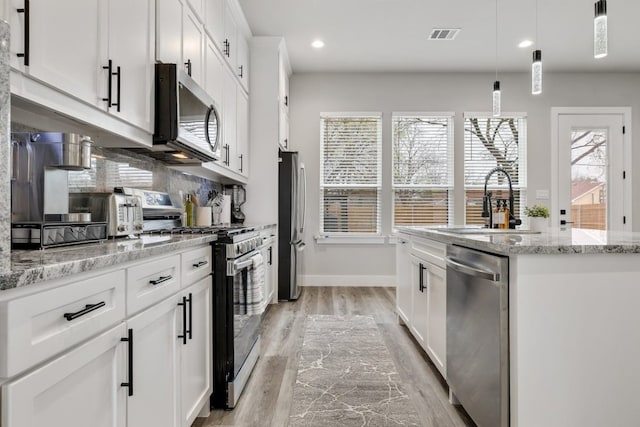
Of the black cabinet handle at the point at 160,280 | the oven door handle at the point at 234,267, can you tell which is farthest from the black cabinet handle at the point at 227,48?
the black cabinet handle at the point at 160,280

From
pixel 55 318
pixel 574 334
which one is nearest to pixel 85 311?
pixel 55 318

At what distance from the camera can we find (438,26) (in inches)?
159

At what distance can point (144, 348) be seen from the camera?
127 centimetres

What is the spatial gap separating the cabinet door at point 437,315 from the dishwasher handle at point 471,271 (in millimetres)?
203

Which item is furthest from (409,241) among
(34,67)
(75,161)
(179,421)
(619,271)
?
(34,67)

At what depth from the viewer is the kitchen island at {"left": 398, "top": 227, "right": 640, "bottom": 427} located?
1415 mm

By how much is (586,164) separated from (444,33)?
2837 millimetres

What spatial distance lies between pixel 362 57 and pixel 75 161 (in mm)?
4093

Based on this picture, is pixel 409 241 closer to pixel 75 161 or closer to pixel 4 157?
pixel 75 161

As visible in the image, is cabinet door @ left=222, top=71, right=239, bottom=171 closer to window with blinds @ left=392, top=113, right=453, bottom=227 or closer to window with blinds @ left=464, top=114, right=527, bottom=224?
window with blinds @ left=392, top=113, right=453, bottom=227

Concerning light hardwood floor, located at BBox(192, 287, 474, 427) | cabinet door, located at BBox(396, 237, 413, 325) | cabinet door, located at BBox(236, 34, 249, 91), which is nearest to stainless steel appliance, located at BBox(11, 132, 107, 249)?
light hardwood floor, located at BBox(192, 287, 474, 427)

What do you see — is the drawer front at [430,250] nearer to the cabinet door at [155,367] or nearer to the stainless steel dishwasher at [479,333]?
the stainless steel dishwasher at [479,333]

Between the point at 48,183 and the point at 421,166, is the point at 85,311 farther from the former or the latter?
the point at 421,166

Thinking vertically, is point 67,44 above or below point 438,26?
below
